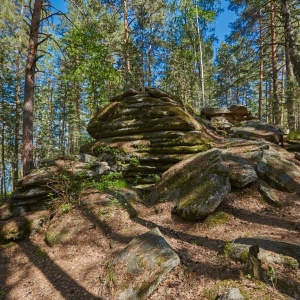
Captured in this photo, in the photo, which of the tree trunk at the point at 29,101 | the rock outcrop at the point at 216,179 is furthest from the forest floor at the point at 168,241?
the tree trunk at the point at 29,101

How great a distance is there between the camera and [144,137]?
1003 centimetres

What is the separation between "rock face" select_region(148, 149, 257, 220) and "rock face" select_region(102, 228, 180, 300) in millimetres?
1728

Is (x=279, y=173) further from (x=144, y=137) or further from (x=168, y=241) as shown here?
(x=144, y=137)

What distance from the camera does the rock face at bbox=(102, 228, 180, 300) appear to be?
3.76m

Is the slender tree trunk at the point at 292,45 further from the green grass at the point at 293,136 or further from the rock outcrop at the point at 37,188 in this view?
the rock outcrop at the point at 37,188

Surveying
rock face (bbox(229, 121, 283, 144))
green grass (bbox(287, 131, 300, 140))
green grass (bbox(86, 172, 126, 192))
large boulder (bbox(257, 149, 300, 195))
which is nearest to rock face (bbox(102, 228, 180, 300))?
green grass (bbox(86, 172, 126, 192))

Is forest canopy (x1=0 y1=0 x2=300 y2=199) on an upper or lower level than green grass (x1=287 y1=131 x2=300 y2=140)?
upper

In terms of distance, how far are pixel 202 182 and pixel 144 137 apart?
4381 mm

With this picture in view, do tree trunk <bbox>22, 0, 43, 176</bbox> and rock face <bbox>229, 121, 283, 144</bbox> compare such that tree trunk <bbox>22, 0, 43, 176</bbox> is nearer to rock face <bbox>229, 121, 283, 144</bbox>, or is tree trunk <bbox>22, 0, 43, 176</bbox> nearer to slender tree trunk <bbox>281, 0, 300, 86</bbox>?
slender tree trunk <bbox>281, 0, 300, 86</bbox>

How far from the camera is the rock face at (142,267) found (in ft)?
12.3

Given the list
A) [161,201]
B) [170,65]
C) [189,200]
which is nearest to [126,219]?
[161,201]

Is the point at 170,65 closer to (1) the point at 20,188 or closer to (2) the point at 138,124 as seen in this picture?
(2) the point at 138,124

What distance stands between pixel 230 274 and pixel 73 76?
9.85 metres

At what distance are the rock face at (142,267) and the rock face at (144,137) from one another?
442 cm
